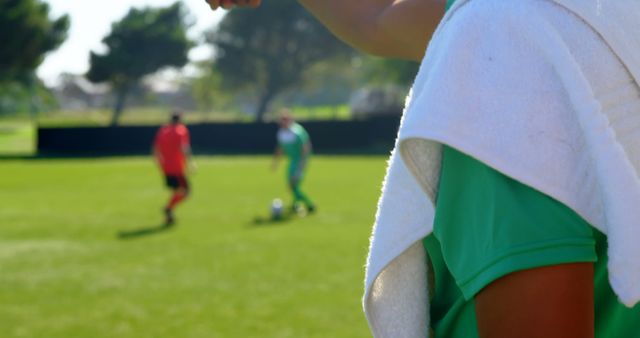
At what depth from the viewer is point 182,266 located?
11.7 m

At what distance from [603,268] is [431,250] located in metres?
0.19

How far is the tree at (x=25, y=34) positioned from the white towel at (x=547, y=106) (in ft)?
200

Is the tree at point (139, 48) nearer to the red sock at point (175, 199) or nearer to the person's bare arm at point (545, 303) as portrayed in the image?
the red sock at point (175, 199)

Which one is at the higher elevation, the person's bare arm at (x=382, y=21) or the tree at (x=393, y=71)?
the person's bare arm at (x=382, y=21)

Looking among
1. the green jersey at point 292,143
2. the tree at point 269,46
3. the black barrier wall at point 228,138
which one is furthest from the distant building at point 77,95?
the green jersey at point 292,143

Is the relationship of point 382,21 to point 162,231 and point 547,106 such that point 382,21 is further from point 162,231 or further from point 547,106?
point 162,231

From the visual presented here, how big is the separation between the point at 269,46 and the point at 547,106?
263 feet

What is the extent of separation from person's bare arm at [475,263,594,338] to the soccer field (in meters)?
6.88

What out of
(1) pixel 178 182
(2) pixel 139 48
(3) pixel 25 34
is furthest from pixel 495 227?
(2) pixel 139 48

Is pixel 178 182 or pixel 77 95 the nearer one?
pixel 178 182

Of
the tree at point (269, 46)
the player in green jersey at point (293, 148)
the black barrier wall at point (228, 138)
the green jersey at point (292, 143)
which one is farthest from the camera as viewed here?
the tree at point (269, 46)

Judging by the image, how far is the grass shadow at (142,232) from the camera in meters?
15.1

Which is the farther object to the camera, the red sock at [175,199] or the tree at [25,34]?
the tree at [25,34]

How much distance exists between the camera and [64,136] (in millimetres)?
49469
